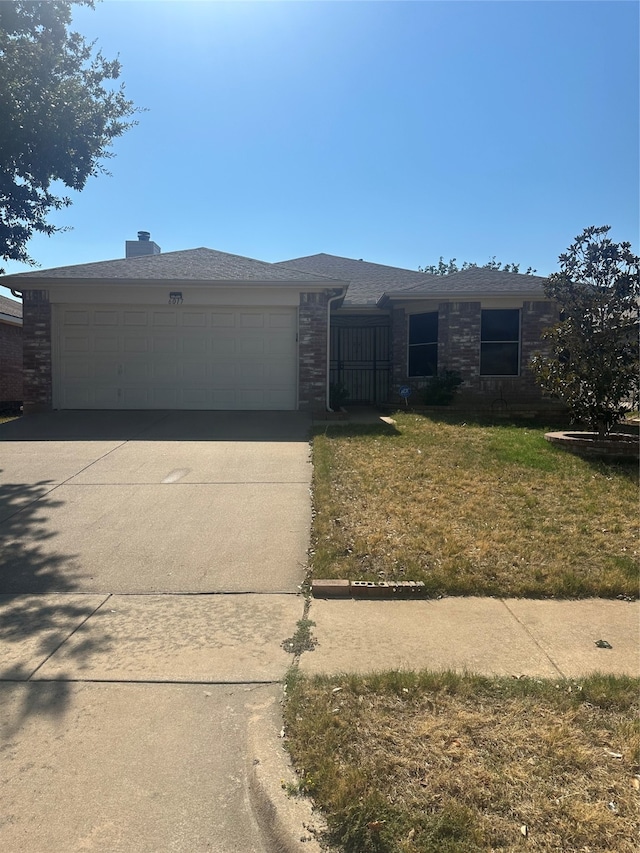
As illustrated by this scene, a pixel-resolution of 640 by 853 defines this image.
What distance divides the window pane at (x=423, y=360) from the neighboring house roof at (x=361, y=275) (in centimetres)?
174

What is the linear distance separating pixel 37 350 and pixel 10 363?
823 cm

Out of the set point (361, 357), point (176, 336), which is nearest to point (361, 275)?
point (361, 357)

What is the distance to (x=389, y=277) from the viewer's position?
1831 cm

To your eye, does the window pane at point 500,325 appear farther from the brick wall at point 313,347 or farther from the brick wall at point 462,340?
the brick wall at point 313,347

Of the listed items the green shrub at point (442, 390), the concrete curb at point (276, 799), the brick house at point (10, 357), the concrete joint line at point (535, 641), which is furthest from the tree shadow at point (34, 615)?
the brick house at point (10, 357)

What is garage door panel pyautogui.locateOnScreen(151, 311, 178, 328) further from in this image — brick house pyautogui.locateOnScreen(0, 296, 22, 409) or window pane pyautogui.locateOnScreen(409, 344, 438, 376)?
brick house pyautogui.locateOnScreen(0, 296, 22, 409)

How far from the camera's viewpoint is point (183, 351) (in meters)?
13.3

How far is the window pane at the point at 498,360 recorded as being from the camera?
14758 mm

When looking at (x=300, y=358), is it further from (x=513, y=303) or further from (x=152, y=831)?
(x=152, y=831)

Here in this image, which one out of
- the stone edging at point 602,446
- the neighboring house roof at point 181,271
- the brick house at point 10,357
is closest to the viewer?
the stone edging at point 602,446

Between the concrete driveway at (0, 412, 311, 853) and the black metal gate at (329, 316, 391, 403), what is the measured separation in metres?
8.29

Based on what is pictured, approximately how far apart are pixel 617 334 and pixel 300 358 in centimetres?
647

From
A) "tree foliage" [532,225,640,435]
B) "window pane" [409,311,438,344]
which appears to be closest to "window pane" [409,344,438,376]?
"window pane" [409,311,438,344]

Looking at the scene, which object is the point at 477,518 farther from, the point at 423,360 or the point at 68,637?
the point at 423,360
